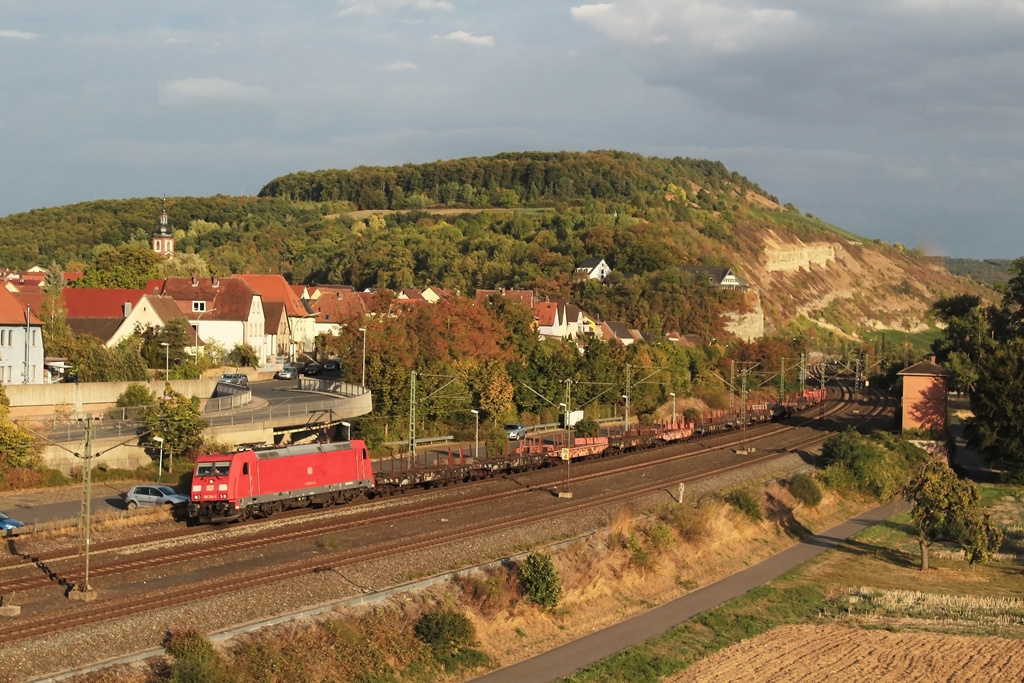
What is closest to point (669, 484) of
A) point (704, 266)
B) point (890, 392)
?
point (890, 392)

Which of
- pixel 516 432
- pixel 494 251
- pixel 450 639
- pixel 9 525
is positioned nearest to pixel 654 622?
pixel 450 639

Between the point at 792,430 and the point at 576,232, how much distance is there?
87782mm

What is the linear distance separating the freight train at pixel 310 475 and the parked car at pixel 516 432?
9.22 meters

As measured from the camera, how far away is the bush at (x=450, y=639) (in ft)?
91.3

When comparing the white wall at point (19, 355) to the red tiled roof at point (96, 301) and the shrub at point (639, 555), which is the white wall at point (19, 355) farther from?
the shrub at point (639, 555)

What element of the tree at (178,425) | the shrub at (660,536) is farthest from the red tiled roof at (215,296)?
the shrub at (660,536)

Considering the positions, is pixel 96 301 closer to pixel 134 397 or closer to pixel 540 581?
pixel 134 397

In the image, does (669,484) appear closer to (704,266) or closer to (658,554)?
(658,554)

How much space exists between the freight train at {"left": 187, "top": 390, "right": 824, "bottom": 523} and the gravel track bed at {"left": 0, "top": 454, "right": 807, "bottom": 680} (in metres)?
2.44

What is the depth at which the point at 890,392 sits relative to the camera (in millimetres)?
127562

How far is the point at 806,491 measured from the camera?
54.0m

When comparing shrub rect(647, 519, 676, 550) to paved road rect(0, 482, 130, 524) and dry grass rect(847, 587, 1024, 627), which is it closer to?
dry grass rect(847, 587, 1024, 627)

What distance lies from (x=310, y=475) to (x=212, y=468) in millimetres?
4517

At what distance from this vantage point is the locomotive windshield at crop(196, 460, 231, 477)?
116 feet
